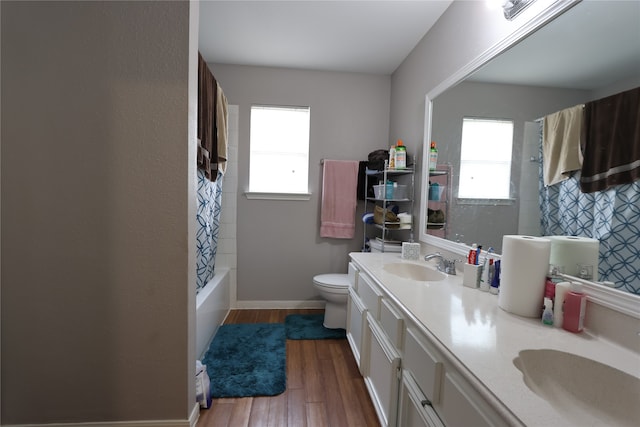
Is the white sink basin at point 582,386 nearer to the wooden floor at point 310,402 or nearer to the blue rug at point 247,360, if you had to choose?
the wooden floor at point 310,402

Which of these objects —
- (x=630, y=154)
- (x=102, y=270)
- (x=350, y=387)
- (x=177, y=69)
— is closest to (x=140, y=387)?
(x=102, y=270)

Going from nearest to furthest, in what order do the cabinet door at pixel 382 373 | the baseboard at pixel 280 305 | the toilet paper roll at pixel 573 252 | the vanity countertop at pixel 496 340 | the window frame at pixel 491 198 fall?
the vanity countertop at pixel 496 340 < the toilet paper roll at pixel 573 252 < the cabinet door at pixel 382 373 < the window frame at pixel 491 198 < the baseboard at pixel 280 305

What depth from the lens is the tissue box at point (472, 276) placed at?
4.15ft

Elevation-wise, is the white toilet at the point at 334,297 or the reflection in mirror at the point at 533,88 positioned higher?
the reflection in mirror at the point at 533,88

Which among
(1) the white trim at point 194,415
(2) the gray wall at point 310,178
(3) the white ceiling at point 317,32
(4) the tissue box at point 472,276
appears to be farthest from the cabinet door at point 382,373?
(3) the white ceiling at point 317,32

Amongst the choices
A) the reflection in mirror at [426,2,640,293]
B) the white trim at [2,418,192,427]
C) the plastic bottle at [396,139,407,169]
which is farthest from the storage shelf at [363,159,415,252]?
the white trim at [2,418,192,427]

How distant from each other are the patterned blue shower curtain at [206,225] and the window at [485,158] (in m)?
1.71

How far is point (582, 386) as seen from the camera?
0.71 meters

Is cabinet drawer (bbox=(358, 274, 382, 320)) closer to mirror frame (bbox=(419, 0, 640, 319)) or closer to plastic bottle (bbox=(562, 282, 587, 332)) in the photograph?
mirror frame (bbox=(419, 0, 640, 319))

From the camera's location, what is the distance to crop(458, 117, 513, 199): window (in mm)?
1281

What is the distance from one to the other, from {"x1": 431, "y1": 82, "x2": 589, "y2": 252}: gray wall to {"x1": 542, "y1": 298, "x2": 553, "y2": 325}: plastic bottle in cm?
38

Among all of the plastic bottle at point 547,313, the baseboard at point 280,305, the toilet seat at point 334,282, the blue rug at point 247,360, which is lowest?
the blue rug at point 247,360

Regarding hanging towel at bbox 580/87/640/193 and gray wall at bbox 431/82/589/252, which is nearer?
hanging towel at bbox 580/87/640/193

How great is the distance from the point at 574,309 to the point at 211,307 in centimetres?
211
